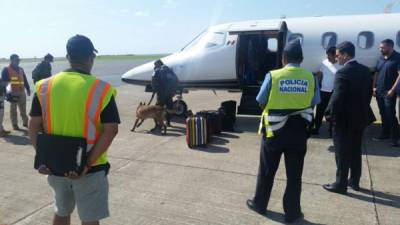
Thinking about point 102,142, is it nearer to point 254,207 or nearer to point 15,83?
point 254,207

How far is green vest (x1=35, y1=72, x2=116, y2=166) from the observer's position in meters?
2.61

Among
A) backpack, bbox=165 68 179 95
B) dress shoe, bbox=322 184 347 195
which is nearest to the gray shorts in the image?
dress shoe, bbox=322 184 347 195

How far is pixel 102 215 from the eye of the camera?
9.05ft

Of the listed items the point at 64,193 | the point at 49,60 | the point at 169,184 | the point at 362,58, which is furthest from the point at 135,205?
the point at 362,58

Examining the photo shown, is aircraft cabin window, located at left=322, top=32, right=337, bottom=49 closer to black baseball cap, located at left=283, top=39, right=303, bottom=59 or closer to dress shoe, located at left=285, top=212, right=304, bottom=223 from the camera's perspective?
black baseball cap, located at left=283, top=39, right=303, bottom=59

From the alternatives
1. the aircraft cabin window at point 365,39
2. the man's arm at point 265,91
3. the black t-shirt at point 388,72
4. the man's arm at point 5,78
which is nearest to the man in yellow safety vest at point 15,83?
the man's arm at point 5,78

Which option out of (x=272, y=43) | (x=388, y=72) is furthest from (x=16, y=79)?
(x=388, y=72)

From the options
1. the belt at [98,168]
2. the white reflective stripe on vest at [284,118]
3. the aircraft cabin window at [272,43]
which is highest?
the aircraft cabin window at [272,43]

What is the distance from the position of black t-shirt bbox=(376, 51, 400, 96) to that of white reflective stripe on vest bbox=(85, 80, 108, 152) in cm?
663

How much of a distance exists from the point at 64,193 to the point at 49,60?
Result: 7472 mm

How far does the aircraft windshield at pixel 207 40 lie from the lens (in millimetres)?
10600

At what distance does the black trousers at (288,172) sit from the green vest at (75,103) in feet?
7.29

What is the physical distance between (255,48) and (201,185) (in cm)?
655

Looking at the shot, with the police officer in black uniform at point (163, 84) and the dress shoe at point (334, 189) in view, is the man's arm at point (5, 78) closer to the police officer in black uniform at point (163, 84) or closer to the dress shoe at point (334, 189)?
the police officer in black uniform at point (163, 84)
